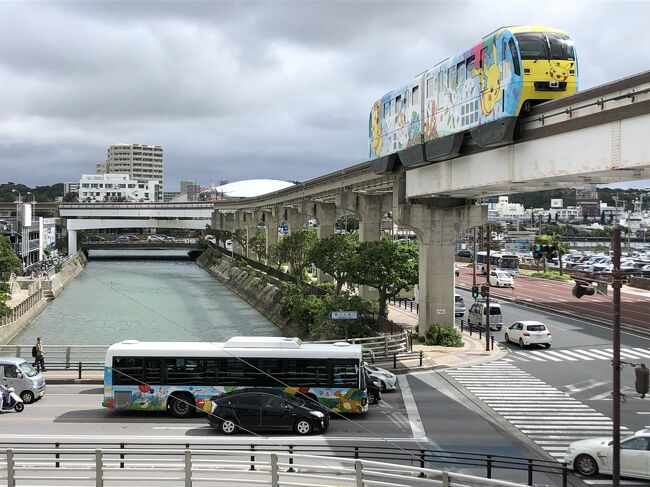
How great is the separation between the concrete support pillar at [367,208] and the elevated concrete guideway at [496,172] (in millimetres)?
90

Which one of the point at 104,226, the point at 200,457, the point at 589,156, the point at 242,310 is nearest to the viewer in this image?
the point at 200,457

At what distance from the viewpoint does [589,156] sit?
24.2 metres

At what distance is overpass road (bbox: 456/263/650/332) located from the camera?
→ 174ft

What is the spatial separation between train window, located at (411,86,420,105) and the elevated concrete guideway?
358 cm

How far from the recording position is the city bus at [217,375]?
24.3 metres

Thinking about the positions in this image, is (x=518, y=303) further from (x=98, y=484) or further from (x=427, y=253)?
(x=98, y=484)

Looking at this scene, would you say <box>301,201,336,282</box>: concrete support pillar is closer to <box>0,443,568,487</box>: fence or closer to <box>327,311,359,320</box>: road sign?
<box>327,311,359,320</box>: road sign

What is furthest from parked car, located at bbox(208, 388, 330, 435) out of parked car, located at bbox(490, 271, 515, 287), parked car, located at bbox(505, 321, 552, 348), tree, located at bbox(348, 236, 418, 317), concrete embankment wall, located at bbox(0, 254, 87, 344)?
parked car, located at bbox(490, 271, 515, 287)

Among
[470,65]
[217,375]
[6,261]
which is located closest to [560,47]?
[470,65]

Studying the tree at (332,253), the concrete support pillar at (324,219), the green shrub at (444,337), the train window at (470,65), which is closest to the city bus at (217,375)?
the train window at (470,65)

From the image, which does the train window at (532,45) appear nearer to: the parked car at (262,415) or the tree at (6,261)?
the parked car at (262,415)

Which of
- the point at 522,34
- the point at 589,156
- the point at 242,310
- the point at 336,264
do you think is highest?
the point at 522,34

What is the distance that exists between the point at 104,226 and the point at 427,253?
11197 cm

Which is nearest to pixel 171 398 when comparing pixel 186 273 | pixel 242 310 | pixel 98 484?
pixel 98 484
